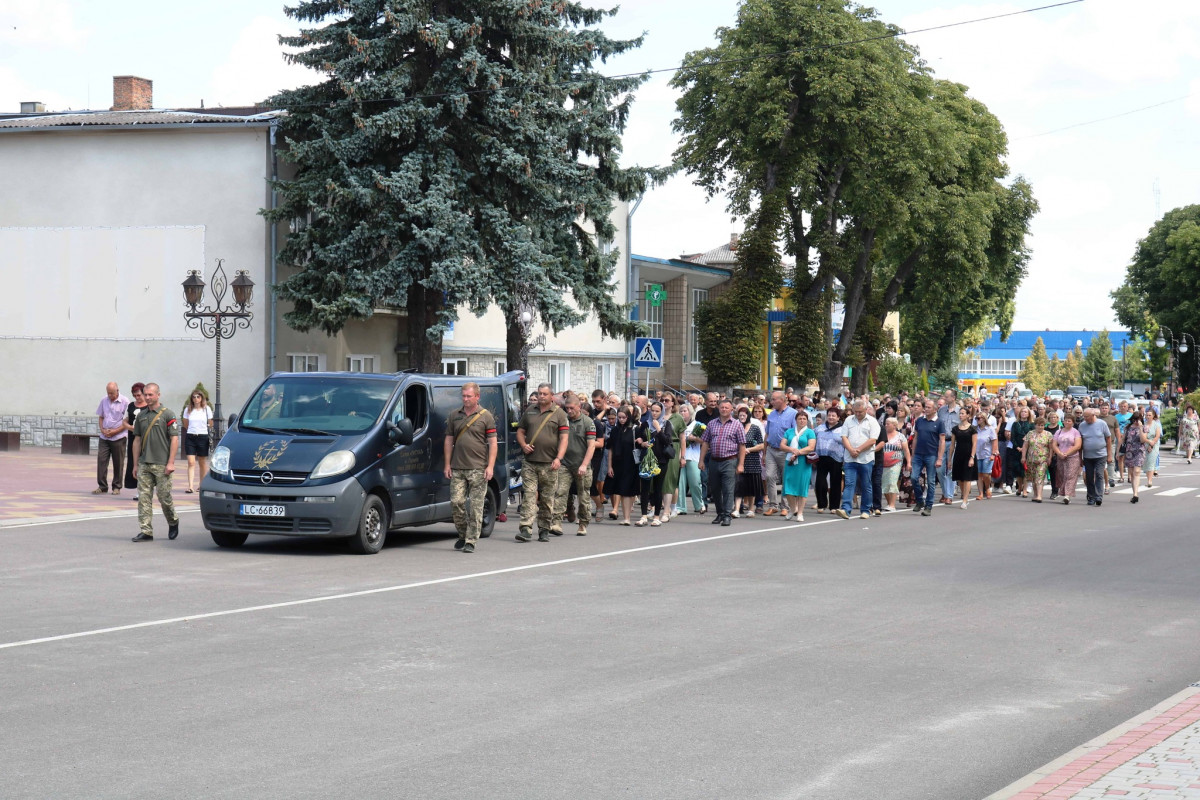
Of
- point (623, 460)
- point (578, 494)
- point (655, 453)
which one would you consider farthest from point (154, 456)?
point (655, 453)

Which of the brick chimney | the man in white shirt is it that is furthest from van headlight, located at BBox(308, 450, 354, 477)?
the brick chimney

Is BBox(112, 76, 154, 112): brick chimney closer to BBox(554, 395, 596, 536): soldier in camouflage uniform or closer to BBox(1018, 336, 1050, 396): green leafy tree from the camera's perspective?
BBox(554, 395, 596, 536): soldier in camouflage uniform

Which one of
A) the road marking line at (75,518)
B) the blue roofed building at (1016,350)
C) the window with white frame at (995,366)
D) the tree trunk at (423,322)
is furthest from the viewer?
the window with white frame at (995,366)

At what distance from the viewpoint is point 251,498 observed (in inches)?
557

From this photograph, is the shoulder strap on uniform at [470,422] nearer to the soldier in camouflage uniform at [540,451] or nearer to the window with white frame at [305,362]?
the soldier in camouflage uniform at [540,451]

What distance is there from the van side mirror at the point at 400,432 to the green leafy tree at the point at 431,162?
13.8 metres

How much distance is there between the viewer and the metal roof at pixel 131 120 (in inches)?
1249

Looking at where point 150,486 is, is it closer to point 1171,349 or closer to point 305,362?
point 305,362

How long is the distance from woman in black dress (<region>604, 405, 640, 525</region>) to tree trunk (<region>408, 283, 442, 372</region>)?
38.3ft

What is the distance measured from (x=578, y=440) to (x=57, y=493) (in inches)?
357

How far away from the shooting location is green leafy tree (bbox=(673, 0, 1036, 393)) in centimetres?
4228

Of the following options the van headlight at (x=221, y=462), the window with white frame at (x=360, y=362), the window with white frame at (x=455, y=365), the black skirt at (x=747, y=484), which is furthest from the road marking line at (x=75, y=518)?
the window with white frame at (x=455, y=365)

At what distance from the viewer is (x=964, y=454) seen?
22.4 meters

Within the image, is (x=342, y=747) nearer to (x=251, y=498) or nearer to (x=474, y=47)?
(x=251, y=498)
